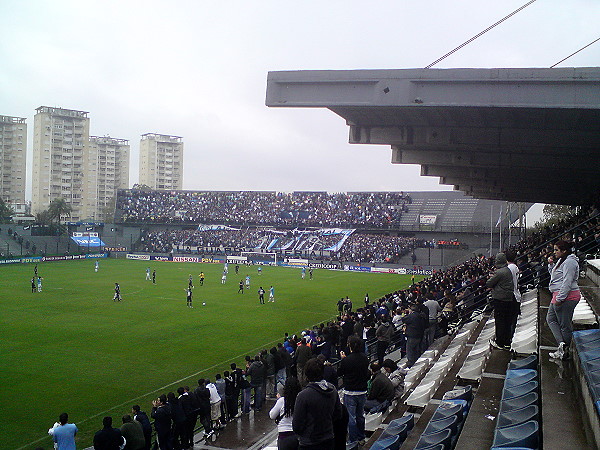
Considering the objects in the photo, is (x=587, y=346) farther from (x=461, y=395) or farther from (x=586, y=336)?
(x=461, y=395)

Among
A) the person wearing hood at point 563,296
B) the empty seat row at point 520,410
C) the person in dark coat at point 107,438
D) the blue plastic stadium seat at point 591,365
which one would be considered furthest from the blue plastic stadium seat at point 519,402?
the person in dark coat at point 107,438

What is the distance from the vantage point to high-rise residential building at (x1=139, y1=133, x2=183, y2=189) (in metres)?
151

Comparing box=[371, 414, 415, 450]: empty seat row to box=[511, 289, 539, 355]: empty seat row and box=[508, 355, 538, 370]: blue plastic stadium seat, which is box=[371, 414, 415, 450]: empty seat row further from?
box=[511, 289, 539, 355]: empty seat row

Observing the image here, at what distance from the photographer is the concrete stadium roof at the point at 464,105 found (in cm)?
1034

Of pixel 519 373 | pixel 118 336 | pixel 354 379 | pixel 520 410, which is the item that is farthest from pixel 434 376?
pixel 118 336

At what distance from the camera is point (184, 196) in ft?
307

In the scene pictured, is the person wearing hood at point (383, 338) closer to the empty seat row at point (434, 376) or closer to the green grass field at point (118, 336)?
the empty seat row at point (434, 376)

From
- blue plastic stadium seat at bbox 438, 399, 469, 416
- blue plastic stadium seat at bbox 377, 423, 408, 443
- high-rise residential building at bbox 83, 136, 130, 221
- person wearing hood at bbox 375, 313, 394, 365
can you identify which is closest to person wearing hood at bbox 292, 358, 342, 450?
blue plastic stadium seat at bbox 377, 423, 408, 443

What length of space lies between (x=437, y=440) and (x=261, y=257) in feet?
218

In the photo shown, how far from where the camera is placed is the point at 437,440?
18.5 ft

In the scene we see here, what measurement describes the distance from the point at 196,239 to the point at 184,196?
47.6 ft

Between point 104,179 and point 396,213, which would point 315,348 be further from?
point 104,179

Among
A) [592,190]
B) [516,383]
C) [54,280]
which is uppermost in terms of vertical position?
[592,190]

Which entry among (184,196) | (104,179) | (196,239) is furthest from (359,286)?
(104,179)
